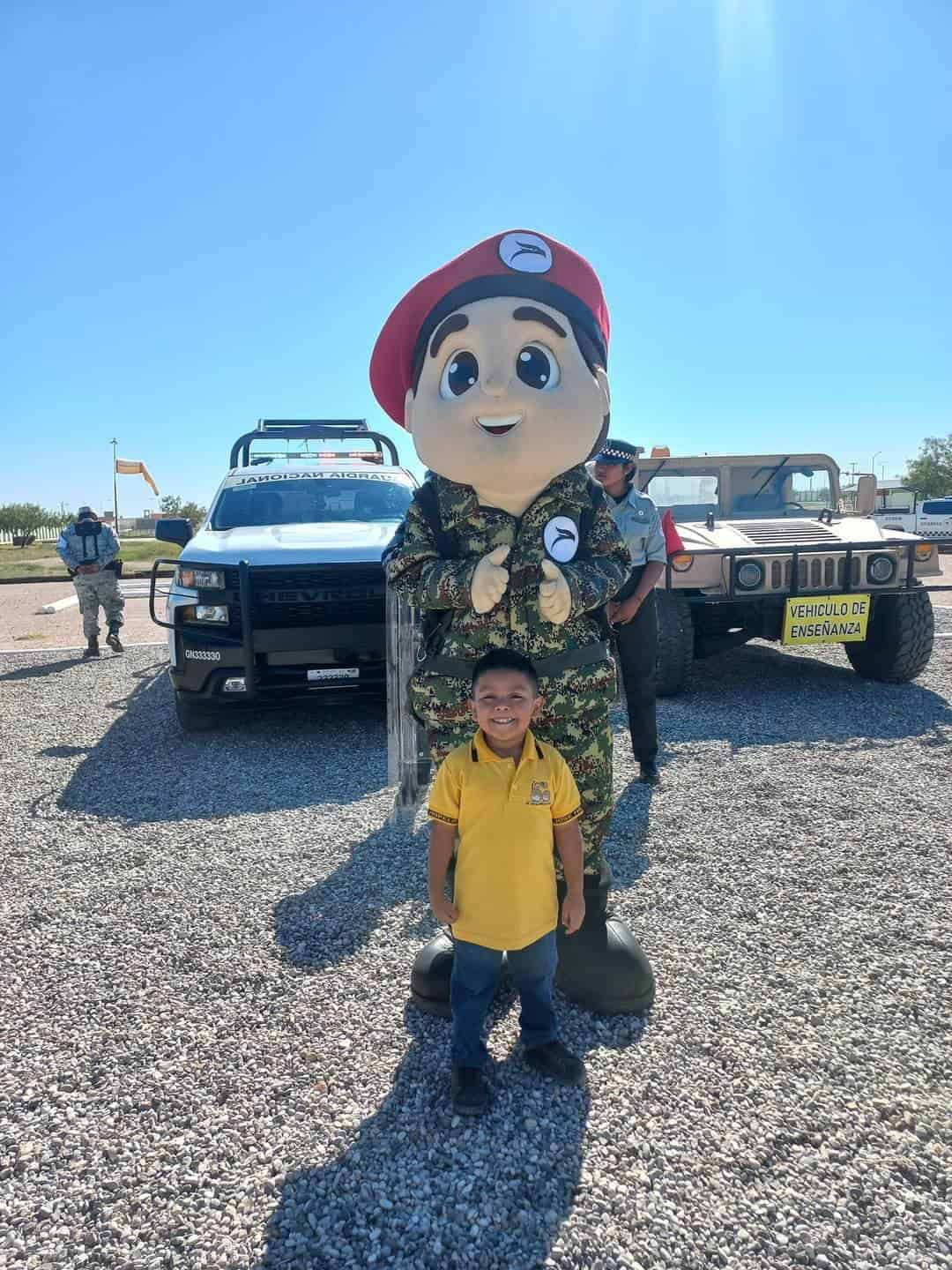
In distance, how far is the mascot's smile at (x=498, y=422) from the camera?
198cm

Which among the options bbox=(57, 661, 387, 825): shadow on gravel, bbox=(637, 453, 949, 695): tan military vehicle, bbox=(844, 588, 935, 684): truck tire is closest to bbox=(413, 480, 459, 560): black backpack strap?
bbox=(57, 661, 387, 825): shadow on gravel

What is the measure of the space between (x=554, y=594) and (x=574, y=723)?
0.39 metres

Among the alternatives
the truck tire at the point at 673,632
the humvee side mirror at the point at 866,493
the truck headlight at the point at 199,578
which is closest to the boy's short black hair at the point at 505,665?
the truck headlight at the point at 199,578

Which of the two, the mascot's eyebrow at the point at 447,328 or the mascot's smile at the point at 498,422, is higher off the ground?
the mascot's eyebrow at the point at 447,328

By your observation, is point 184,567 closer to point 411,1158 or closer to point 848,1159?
point 411,1158

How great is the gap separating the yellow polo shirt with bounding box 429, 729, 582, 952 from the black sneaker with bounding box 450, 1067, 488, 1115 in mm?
290

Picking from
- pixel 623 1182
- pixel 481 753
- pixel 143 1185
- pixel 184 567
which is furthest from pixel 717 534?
pixel 143 1185

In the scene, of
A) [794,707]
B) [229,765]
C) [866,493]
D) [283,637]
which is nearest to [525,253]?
[283,637]

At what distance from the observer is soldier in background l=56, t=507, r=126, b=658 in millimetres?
8008

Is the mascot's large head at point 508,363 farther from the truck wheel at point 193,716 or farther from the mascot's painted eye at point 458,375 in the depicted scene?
the truck wheel at point 193,716

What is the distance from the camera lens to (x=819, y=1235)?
4.69ft

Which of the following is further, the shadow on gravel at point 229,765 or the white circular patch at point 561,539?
the shadow on gravel at point 229,765

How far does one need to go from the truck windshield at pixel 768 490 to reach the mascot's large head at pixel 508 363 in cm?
476

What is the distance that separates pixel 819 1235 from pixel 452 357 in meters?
1.98
